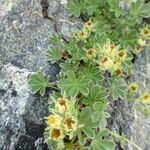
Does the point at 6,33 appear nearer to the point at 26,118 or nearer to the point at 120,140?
the point at 26,118

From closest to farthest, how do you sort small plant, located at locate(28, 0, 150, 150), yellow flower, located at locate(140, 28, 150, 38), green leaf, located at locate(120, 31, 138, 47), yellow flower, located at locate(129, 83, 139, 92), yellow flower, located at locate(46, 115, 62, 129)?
yellow flower, located at locate(46, 115, 62, 129) < small plant, located at locate(28, 0, 150, 150) < yellow flower, located at locate(129, 83, 139, 92) < green leaf, located at locate(120, 31, 138, 47) < yellow flower, located at locate(140, 28, 150, 38)

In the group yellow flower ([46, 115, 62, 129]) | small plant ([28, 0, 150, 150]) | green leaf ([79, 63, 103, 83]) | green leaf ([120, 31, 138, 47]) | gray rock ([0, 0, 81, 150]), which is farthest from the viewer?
green leaf ([120, 31, 138, 47])

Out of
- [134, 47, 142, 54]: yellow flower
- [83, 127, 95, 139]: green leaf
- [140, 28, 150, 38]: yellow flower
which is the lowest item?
[134, 47, 142, 54]: yellow flower

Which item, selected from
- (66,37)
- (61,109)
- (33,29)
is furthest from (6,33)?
(61,109)

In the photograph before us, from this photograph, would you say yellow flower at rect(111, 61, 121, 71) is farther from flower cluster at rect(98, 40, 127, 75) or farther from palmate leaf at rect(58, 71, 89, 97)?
palmate leaf at rect(58, 71, 89, 97)

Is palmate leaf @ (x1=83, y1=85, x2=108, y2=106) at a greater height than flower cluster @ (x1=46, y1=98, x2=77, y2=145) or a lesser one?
lesser

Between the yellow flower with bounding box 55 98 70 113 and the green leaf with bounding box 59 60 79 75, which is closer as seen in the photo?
the yellow flower with bounding box 55 98 70 113

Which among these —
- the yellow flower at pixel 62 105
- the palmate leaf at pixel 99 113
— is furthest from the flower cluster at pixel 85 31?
the yellow flower at pixel 62 105

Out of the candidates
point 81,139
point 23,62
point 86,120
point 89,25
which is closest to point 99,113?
point 86,120

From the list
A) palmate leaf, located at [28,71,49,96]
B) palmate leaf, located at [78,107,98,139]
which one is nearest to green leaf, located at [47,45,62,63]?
palmate leaf, located at [28,71,49,96]
